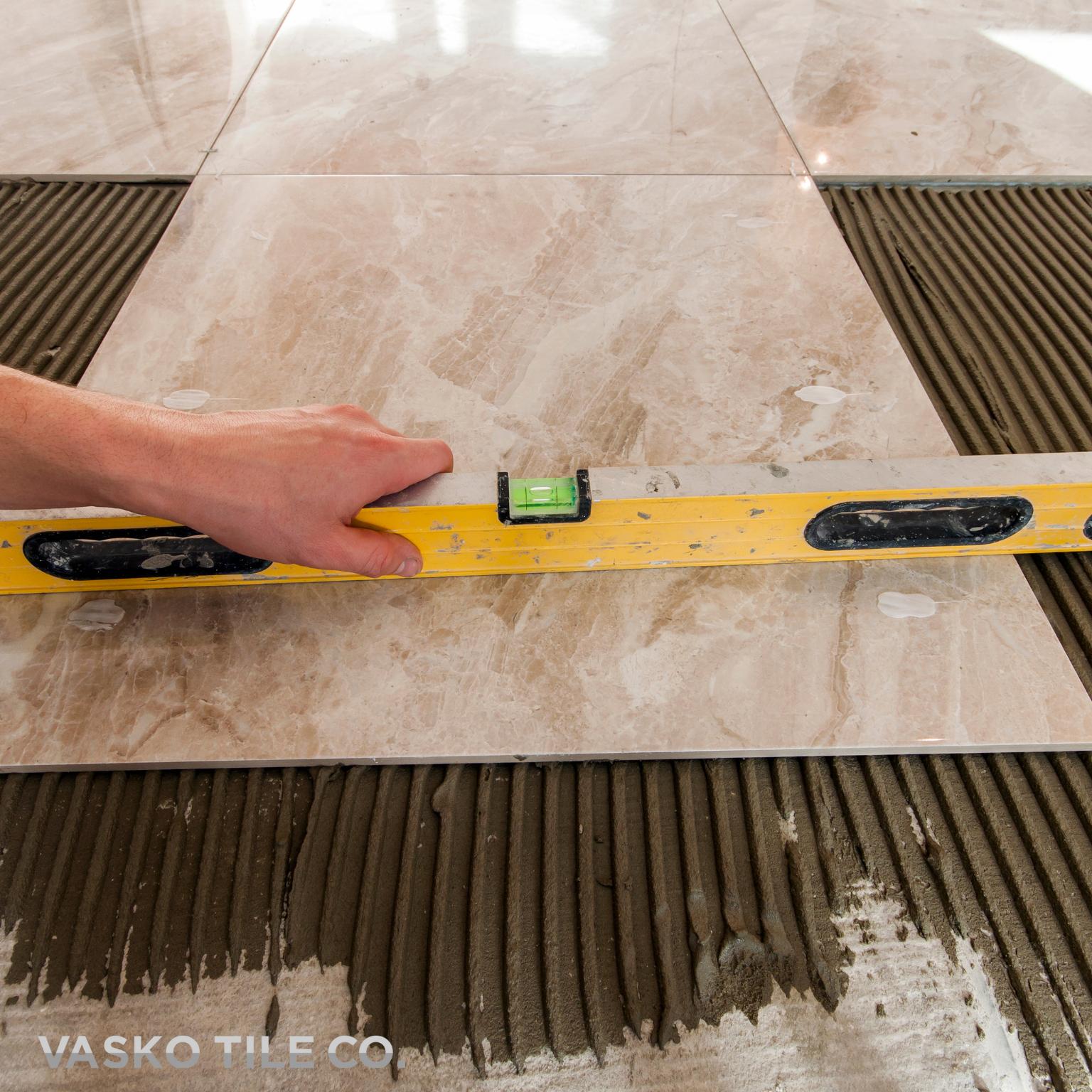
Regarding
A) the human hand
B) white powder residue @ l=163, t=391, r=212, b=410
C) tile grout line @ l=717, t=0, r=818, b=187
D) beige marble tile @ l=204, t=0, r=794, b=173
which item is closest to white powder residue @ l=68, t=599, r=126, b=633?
the human hand

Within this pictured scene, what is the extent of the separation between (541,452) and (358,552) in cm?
50

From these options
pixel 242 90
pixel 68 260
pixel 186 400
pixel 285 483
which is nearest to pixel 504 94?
pixel 242 90

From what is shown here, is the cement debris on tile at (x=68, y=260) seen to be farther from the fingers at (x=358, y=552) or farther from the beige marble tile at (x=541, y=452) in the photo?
the fingers at (x=358, y=552)

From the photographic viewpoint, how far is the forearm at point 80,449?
0.92 metres

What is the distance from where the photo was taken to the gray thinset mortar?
0.90 meters

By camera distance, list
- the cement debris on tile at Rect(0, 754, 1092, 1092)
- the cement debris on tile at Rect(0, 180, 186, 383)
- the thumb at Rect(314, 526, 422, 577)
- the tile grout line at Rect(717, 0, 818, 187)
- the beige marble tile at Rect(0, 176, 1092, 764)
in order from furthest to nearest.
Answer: the tile grout line at Rect(717, 0, 818, 187), the cement debris on tile at Rect(0, 180, 186, 383), the beige marble tile at Rect(0, 176, 1092, 764), the thumb at Rect(314, 526, 422, 577), the cement debris on tile at Rect(0, 754, 1092, 1092)

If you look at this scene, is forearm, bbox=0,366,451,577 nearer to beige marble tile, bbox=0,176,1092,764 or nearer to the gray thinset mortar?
beige marble tile, bbox=0,176,1092,764

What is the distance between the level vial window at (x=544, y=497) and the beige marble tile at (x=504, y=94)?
4.39 feet

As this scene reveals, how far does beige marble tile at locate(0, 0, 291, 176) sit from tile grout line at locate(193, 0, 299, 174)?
0.04ft

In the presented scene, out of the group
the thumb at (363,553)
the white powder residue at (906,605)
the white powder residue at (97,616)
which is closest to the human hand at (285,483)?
the thumb at (363,553)

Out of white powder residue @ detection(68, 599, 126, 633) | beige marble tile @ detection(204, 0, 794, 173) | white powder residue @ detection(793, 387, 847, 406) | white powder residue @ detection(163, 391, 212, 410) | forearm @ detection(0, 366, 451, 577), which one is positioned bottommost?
white powder residue @ detection(68, 599, 126, 633)

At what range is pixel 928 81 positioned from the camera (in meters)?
2.43

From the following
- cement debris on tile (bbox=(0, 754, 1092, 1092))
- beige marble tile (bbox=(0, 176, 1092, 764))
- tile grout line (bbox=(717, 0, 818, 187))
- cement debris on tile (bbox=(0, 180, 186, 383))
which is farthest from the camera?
tile grout line (bbox=(717, 0, 818, 187))

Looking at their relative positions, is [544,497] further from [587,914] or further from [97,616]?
[97,616]
